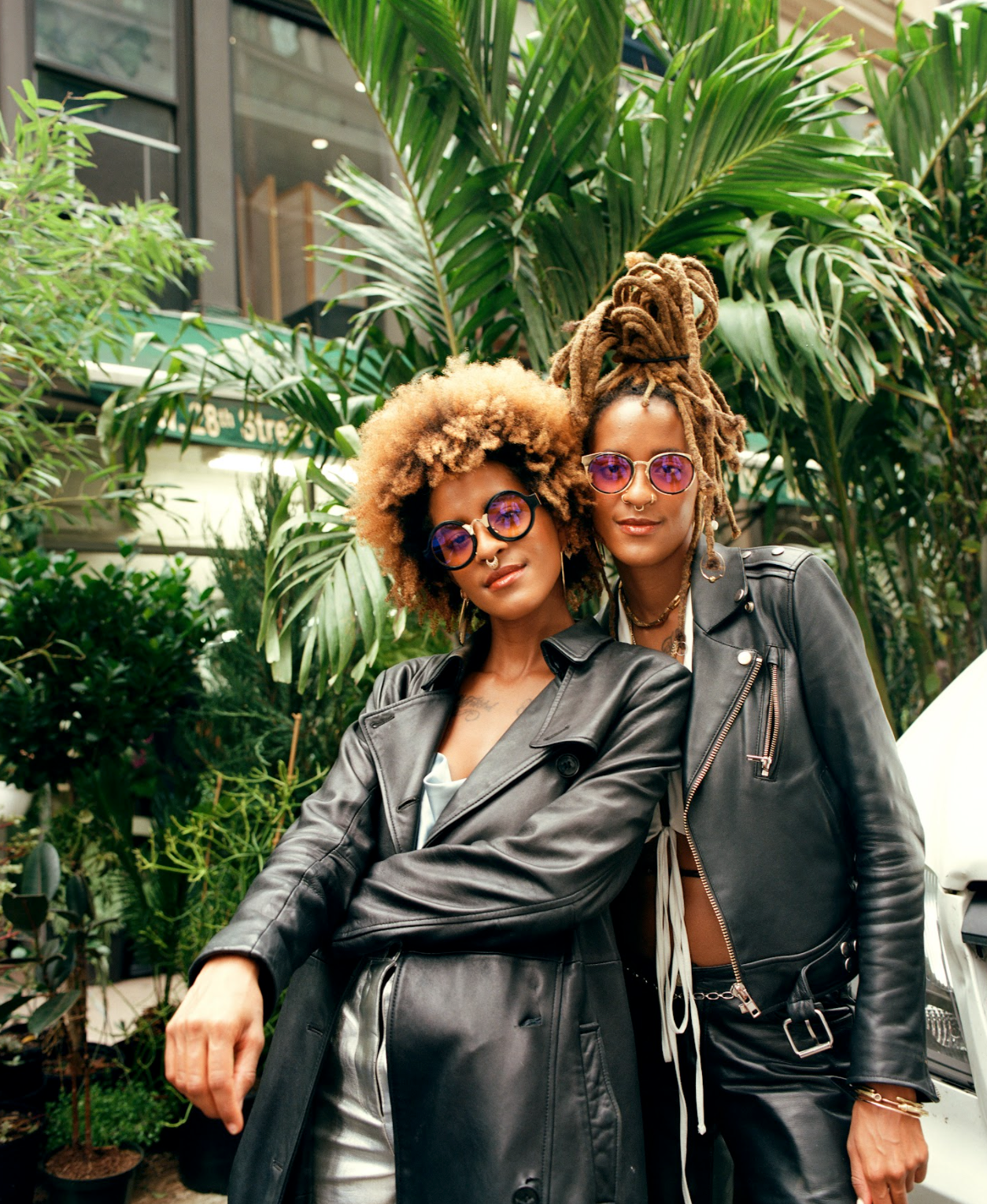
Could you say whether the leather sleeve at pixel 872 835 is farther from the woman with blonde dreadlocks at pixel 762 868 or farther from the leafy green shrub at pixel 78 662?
the leafy green shrub at pixel 78 662

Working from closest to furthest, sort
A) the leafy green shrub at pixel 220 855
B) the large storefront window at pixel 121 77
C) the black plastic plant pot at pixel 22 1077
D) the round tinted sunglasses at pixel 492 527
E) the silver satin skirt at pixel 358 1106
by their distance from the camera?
the silver satin skirt at pixel 358 1106, the round tinted sunglasses at pixel 492 527, the black plastic plant pot at pixel 22 1077, the leafy green shrub at pixel 220 855, the large storefront window at pixel 121 77

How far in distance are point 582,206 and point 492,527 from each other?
171cm

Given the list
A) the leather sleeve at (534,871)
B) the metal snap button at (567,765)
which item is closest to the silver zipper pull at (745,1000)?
the leather sleeve at (534,871)

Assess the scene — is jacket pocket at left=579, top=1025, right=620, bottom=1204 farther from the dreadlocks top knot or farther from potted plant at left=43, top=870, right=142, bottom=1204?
potted plant at left=43, top=870, right=142, bottom=1204

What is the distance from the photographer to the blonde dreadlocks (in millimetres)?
1812

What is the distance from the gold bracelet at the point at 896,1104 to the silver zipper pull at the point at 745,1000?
0.20m

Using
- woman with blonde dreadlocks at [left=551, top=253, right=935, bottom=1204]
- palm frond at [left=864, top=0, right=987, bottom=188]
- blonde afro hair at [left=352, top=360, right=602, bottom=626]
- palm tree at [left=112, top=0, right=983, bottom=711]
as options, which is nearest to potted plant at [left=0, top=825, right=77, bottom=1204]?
palm tree at [left=112, top=0, right=983, bottom=711]

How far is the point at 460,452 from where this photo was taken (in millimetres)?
1787

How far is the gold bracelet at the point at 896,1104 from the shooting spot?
1486 millimetres

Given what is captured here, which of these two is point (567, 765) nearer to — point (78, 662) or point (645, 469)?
point (645, 469)

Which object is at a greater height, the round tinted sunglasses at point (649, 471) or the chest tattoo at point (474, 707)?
the round tinted sunglasses at point (649, 471)

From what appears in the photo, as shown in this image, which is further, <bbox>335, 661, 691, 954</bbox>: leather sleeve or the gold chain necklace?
the gold chain necklace

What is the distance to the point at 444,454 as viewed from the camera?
1789 mm

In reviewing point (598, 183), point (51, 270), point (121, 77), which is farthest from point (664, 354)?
point (121, 77)
